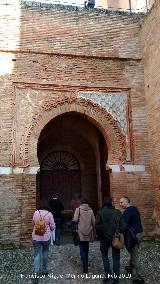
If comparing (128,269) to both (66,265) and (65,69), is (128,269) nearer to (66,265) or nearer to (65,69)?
(66,265)

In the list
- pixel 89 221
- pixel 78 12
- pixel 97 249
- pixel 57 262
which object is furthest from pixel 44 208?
pixel 78 12

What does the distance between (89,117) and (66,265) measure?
379cm

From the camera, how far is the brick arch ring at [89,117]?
8.11 metres

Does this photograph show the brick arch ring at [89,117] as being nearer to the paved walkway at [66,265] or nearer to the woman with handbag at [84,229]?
the paved walkway at [66,265]

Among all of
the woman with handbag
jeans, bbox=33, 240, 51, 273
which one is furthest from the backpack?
the woman with handbag

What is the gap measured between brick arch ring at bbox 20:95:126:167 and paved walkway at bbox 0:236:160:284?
2.29 meters

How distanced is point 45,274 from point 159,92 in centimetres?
472

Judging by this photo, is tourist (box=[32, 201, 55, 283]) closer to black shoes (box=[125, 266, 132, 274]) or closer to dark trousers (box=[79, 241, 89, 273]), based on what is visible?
dark trousers (box=[79, 241, 89, 273])

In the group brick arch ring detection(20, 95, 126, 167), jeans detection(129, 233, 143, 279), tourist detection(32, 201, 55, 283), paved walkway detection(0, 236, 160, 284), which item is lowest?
paved walkway detection(0, 236, 160, 284)

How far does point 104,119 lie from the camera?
8492 mm

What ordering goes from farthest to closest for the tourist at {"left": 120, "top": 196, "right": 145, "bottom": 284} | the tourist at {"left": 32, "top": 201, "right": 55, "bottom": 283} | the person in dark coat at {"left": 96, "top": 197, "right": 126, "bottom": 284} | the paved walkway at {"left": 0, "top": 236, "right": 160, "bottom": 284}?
the paved walkway at {"left": 0, "top": 236, "right": 160, "bottom": 284}, the tourist at {"left": 32, "top": 201, "right": 55, "bottom": 283}, the tourist at {"left": 120, "top": 196, "right": 145, "bottom": 284}, the person in dark coat at {"left": 96, "top": 197, "right": 126, "bottom": 284}

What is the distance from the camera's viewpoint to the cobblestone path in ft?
16.7

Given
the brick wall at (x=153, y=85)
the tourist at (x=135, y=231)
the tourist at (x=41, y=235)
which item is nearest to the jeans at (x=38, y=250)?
the tourist at (x=41, y=235)

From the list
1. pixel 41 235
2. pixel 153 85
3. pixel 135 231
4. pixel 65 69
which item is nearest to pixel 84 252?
pixel 41 235
